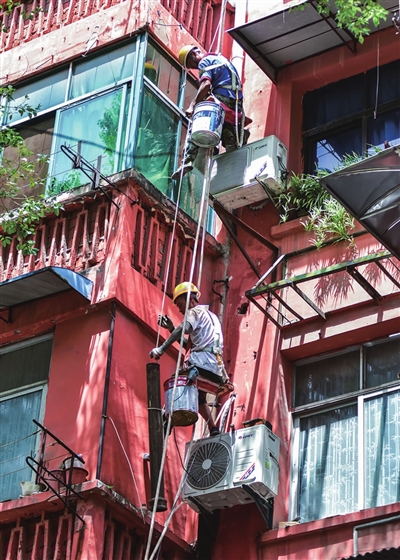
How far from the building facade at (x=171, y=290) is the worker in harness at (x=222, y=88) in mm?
275

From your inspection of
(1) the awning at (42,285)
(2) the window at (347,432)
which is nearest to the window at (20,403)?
(1) the awning at (42,285)

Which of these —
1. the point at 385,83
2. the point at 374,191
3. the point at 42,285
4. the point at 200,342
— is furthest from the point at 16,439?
the point at 385,83

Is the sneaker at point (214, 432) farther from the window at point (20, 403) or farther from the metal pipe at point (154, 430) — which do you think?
the window at point (20, 403)

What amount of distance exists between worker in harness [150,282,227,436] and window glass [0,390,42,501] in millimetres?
1745

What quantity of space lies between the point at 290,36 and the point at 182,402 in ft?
18.2

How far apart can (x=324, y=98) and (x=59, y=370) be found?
538 centimetres

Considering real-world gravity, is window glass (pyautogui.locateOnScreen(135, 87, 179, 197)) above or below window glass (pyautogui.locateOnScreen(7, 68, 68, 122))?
below

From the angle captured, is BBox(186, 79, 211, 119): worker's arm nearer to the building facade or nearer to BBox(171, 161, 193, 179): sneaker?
the building facade

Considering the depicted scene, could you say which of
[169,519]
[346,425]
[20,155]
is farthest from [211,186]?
[169,519]

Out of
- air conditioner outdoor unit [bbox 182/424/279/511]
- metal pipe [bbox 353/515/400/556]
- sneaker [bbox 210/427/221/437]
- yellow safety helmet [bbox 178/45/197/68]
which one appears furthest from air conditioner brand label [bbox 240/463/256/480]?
yellow safety helmet [bbox 178/45/197/68]

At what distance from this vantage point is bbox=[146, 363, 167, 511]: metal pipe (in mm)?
13128

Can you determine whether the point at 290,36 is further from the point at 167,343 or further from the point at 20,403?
the point at 20,403

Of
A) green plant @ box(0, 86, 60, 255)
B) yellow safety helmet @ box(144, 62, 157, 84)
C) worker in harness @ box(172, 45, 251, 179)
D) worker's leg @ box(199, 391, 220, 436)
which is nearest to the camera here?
worker's leg @ box(199, 391, 220, 436)

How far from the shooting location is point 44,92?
16.4 meters
